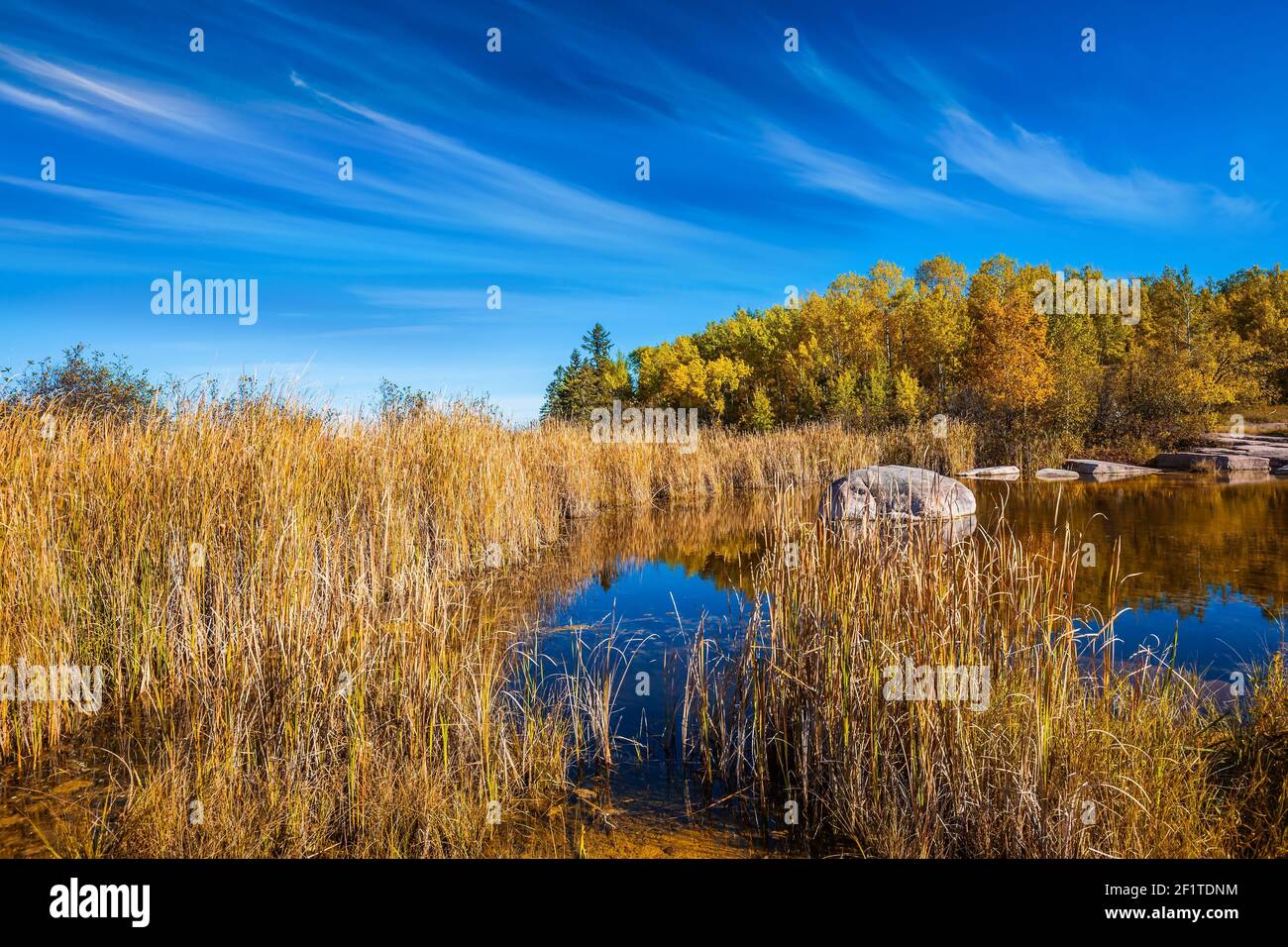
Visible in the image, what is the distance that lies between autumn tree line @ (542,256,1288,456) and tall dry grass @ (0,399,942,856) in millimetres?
17846

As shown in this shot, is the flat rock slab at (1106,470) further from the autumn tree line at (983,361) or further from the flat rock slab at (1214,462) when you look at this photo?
the autumn tree line at (983,361)

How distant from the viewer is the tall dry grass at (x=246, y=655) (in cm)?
289

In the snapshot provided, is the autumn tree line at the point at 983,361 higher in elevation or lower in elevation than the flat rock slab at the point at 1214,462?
higher

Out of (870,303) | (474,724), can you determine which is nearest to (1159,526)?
(474,724)

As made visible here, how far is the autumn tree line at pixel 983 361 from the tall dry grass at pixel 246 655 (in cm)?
1785

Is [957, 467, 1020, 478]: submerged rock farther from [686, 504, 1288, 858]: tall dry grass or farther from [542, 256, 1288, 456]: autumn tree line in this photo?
[686, 504, 1288, 858]: tall dry grass

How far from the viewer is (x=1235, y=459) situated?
73.7ft

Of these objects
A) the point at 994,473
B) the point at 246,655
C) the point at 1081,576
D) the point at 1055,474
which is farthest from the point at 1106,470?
the point at 246,655

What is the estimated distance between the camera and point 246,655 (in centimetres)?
395

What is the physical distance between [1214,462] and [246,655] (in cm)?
2868

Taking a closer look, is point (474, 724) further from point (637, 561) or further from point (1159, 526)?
point (1159, 526)

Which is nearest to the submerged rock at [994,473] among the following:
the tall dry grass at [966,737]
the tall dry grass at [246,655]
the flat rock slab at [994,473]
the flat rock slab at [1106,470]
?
the flat rock slab at [994,473]

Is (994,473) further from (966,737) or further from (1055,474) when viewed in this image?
(966,737)
